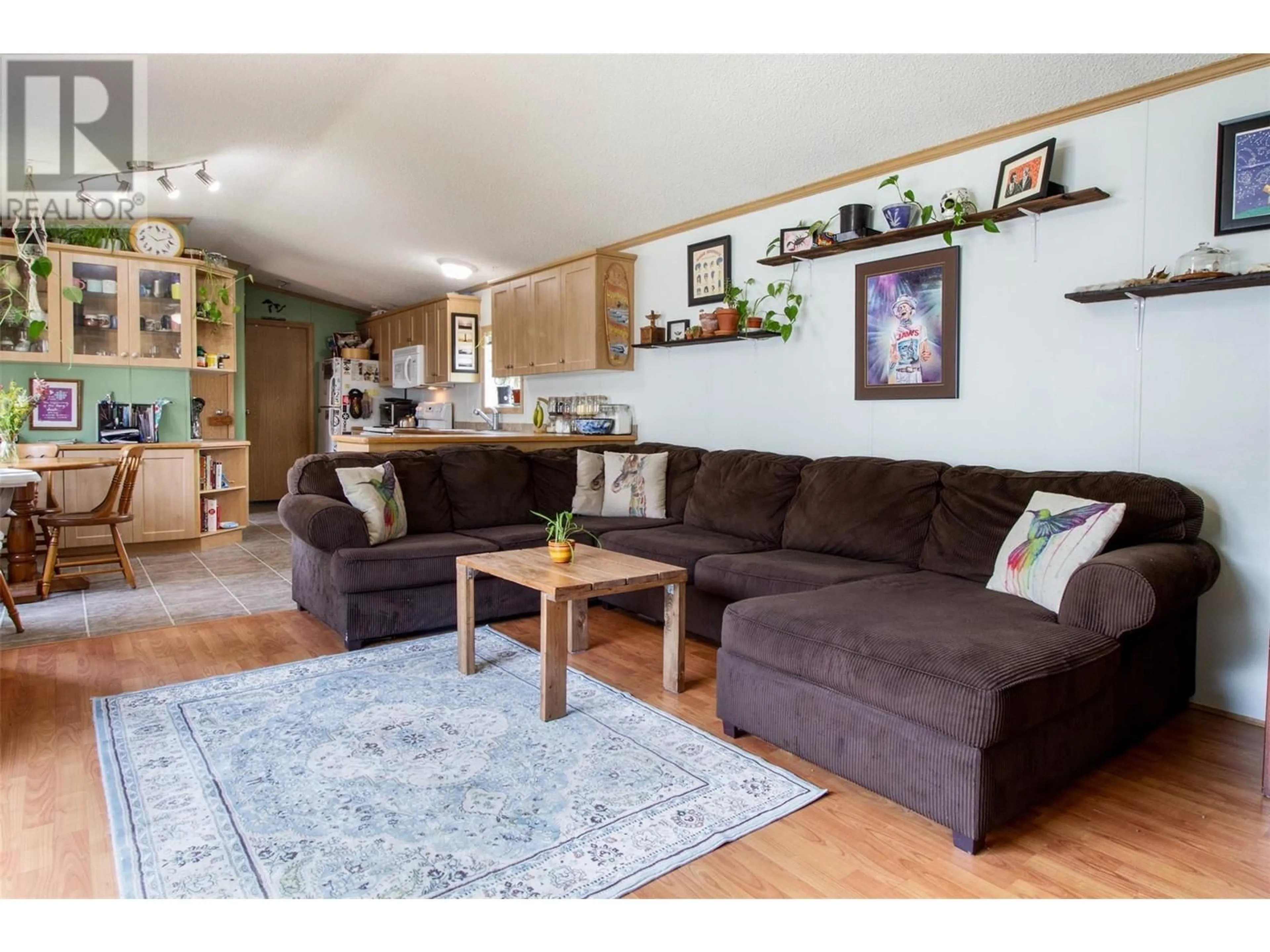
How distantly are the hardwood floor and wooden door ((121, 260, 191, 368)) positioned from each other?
12.2ft

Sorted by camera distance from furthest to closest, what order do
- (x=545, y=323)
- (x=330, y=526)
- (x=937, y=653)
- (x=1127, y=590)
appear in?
(x=545, y=323) < (x=330, y=526) < (x=1127, y=590) < (x=937, y=653)

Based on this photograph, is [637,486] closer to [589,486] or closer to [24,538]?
[589,486]

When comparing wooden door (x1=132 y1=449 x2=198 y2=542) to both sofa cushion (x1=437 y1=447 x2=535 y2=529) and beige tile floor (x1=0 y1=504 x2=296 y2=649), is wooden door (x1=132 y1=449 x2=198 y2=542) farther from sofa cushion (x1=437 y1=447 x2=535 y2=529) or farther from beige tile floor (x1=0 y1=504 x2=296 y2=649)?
sofa cushion (x1=437 y1=447 x2=535 y2=529)

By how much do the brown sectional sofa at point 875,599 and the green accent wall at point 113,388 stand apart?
9.29 ft

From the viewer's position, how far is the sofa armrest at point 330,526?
11.6 ft

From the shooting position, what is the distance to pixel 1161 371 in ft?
9.52

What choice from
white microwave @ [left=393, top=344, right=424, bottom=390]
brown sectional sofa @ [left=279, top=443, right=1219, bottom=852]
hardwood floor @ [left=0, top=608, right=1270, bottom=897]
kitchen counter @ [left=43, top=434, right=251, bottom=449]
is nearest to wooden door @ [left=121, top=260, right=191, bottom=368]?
kitchen counter @ [left=43, top=434, right=251, bottom=449]

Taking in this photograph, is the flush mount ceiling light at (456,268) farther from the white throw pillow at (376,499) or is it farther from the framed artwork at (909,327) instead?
the framed artwork at (909,327)

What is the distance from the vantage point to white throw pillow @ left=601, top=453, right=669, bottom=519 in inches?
179

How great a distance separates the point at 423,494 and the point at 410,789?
221 centimetres

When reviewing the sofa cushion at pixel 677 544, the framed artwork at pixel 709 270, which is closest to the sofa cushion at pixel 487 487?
the sofa cushion at pixel 677 544

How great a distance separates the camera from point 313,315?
9.05m

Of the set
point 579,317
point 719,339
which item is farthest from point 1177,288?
point 579,317
